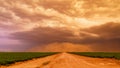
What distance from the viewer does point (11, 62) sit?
110 feet

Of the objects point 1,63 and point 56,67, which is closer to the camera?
point 56,67

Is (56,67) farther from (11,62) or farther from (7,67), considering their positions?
(11,62)

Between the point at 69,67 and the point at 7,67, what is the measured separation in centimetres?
922

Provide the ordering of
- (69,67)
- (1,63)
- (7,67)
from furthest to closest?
(1,63)
(7,67)
(69,67)

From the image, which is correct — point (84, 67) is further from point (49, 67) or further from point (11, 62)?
point (11, 62)

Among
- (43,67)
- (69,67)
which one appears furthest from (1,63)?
(69,67)

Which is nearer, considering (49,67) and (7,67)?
(49,67)

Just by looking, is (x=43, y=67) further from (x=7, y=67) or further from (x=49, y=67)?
(x=7, y=67)

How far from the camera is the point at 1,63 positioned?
3148 centimetres

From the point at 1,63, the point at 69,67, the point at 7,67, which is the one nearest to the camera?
the point at 69,67

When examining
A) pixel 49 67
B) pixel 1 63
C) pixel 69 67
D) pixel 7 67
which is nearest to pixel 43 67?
pixel 49 67

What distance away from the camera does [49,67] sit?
23.2 metres

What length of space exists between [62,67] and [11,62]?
1245cm

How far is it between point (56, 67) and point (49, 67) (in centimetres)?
68
